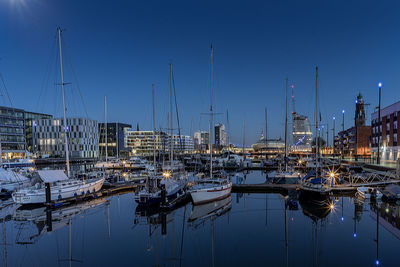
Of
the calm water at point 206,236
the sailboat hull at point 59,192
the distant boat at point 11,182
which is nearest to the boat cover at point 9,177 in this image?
the distant boat at point 11,182

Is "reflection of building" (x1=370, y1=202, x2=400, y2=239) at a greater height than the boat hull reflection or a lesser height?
greater

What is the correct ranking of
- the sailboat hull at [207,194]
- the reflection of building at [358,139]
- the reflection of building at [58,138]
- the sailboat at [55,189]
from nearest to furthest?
the sailboat hull at [207,194] < the sailboat at [55,189] < the reflection of building at [358,139] < the reflection of building at [58,138]

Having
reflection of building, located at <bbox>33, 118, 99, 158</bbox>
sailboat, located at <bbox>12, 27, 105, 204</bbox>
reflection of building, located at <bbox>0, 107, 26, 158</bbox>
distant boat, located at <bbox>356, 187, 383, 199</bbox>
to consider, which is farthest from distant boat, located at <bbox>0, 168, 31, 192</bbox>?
reflection of building, located at <bbox>33, 118, 99, 158</bbox>

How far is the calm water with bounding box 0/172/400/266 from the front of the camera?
15797 millimetres

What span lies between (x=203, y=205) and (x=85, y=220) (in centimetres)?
1234

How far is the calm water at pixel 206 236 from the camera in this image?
1580 cm

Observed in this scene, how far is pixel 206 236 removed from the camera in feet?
65.1

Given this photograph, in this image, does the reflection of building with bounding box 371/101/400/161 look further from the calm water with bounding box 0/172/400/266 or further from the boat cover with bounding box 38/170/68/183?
the boat cover with bounding box 38/170/68/183

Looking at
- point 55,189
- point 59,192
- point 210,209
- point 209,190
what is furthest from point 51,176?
point 210,209

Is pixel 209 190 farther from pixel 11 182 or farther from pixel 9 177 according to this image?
pixel 9 177

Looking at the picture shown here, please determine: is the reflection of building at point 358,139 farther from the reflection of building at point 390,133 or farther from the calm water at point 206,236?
the calm water at point 206,236

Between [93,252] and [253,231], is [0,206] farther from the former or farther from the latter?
[253,231]

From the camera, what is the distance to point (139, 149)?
195875mm

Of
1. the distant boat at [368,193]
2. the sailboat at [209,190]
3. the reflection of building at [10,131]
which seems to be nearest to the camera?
the sailboat at [209,190]
